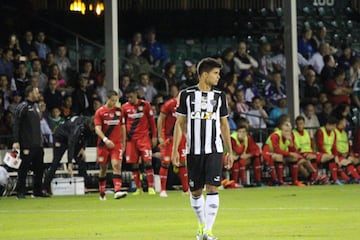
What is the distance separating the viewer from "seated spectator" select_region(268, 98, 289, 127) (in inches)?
1087

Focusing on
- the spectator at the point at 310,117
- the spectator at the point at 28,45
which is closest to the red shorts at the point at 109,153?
the spectator at the point at 28,45

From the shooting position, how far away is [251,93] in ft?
94.0

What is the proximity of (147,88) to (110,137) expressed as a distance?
5736 mm

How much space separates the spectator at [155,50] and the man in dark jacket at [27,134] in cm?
727

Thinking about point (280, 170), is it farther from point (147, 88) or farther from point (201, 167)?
point (201, 167)

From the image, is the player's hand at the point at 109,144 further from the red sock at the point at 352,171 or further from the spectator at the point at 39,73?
the red sock at the point at 352,171

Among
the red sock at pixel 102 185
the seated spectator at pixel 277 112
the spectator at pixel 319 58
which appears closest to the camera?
the red sock at pixel 102 185

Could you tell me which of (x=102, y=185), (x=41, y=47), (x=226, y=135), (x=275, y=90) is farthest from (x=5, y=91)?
(x=226, y=135)

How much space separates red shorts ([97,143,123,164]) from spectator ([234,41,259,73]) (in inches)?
334

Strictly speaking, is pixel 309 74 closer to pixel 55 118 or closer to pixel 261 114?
pixel 261 114

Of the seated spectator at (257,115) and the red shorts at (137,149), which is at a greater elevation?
the seated spectator at (257,115)

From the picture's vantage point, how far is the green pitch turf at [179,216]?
42.4 ft

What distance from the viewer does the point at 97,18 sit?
3106 centimetres

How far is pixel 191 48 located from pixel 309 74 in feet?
11.9
